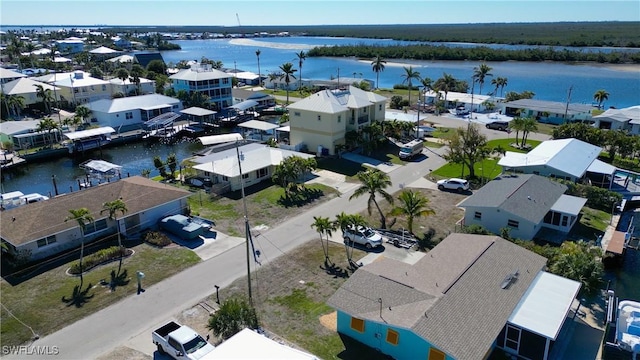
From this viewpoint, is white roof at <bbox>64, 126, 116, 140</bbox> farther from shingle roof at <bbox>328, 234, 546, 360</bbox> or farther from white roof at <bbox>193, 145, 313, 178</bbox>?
shingle roof at <bbox>328, 234, 546, 360</bbox>

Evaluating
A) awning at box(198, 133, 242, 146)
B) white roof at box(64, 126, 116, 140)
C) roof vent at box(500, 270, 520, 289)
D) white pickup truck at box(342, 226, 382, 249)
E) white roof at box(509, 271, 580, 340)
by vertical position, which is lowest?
white pickup truck at box(342, 226, 382, 249)

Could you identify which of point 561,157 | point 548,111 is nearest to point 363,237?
point 561,157

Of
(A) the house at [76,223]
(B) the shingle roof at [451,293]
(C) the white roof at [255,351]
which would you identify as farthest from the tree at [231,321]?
(A) the house at [76,223]

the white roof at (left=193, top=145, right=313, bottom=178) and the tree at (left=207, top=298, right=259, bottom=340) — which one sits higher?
the white roof at (left=193, top=145, right=313, bottom=178)

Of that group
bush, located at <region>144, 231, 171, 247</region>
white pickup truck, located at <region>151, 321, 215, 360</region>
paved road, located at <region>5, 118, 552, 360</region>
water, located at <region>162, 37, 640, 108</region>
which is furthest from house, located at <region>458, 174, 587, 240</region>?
water, located at <region>162, 37, 640, 108</region>

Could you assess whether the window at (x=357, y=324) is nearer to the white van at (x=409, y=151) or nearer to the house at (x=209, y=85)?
the white van at (x=409, y=151)

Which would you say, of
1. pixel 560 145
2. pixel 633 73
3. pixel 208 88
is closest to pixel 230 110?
pixel 208 88
